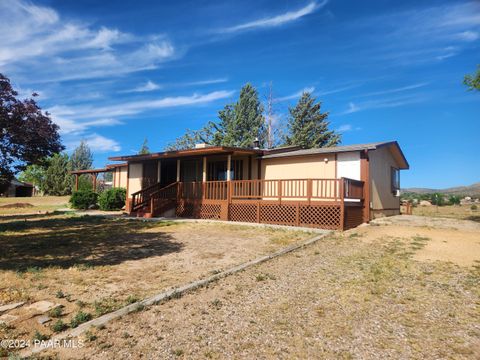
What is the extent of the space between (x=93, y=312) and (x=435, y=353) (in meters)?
3.65

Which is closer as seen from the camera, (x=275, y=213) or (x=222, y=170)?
(x=275, y=213)

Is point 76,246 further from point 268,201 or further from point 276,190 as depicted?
point 276,190

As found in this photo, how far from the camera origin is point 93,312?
3.47 metres

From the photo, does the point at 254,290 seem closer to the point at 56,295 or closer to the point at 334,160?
the point at 56,295

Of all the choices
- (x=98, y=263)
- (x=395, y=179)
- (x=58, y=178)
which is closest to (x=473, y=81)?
(x=395, y=179)

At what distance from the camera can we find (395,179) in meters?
16.4

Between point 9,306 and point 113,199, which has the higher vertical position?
point 113,199

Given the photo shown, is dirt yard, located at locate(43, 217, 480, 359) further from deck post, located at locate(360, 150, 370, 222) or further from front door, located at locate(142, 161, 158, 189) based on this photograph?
front door, located at locate(142, 161, 158, 189)

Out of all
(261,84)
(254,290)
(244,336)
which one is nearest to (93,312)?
(244,336)

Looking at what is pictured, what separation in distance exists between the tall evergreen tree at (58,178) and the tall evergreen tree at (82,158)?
49.3 ft

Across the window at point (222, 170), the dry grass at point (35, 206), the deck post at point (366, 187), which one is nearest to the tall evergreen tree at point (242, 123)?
the window at point (222, 170)

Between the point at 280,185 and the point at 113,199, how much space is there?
1234cm

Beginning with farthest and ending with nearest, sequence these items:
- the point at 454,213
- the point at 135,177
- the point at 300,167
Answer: the point at 454,213 < the point at 135,177 < the point at 300,167

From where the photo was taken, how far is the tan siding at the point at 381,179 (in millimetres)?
13320
